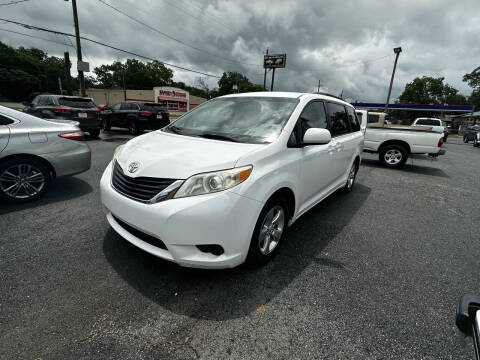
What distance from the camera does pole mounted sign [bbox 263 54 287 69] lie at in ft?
100

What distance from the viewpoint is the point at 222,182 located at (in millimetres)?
1905

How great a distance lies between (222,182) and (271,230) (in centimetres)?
86

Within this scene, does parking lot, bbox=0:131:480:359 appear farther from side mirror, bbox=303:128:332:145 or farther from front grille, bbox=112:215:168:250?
side mirror, bbox=303:128:332:145

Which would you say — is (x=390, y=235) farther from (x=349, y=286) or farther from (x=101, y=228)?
(x=101, y=228)

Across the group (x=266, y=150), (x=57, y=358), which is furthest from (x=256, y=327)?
(x=266, y=150)

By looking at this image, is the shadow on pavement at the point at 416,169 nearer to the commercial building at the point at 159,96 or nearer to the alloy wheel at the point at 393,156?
the alloy wheel at the point at 393,156

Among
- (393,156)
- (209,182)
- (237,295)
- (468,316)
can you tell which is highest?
(209,182)

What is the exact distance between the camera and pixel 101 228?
304cm

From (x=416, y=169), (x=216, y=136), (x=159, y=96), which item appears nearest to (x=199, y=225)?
(x=216, y=136)

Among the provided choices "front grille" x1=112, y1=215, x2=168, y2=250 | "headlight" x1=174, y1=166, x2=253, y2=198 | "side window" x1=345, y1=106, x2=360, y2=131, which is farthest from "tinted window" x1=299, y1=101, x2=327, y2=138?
"front grille" x1=112, y1=215, x2=168, y2=250

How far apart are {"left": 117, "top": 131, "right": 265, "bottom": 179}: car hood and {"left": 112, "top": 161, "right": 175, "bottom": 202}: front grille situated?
0.04 meters

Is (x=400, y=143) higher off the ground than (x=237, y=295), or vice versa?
(x=400, y=143)

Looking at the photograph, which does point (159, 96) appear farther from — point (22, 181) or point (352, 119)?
point (352, 119)

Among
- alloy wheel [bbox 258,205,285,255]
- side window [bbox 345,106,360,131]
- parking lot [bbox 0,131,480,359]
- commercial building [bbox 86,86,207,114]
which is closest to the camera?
parking lot [bbox 0,131,480,359]
